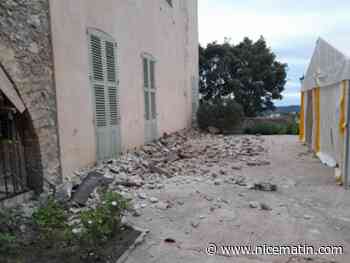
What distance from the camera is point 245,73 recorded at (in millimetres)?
15492

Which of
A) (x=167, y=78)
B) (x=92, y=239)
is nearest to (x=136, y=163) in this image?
(x=92, y=239)

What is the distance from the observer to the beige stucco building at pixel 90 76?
3.13 m

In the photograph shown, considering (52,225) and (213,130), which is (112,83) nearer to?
(52,225)

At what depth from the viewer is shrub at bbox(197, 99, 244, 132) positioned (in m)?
10.6

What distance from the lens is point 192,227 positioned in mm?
2668

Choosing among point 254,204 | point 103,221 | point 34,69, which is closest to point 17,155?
point 34,69

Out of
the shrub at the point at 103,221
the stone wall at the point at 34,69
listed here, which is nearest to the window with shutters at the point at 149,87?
the stone wall at the point at 34,69

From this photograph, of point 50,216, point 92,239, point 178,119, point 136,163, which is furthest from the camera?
point 178,119

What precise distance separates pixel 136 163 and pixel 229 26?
1343cm

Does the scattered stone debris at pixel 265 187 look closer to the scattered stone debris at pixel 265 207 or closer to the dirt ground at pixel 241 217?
the dirt ground at pixel 241 217

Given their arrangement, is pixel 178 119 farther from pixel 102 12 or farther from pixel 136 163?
pixel 102 12

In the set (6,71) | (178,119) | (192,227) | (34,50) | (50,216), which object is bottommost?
(192,227)

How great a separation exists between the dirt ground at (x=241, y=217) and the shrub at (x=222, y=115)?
6185mm

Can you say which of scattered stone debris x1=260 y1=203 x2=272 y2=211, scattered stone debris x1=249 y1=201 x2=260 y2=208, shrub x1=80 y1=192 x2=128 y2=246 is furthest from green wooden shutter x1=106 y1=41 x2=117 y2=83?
scattered stone debris x1=260 y1=203 x2=272 y2=211
